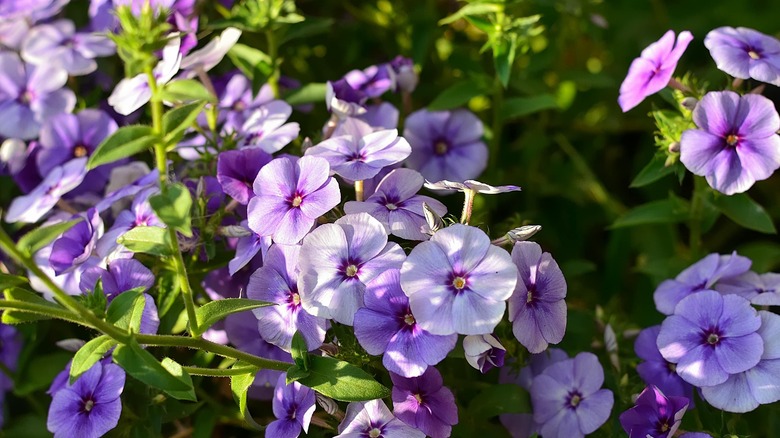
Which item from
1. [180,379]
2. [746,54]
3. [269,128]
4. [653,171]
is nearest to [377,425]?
[180,379]

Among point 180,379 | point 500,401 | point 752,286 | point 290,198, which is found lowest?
point 500,401

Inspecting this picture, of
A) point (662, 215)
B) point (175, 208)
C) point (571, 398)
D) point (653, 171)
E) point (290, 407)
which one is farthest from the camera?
point (662, 215)

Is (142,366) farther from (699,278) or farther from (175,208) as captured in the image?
(699,278)

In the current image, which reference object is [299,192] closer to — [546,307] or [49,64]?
[546,307]

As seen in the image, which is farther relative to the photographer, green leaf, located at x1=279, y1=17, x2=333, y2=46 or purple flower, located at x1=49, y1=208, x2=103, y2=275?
green leaf, located at x1=279, y1=17, x2=333, y2=46

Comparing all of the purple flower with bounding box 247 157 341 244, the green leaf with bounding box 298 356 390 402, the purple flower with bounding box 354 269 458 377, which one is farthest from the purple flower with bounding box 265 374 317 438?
the purple flower with bounding box 247 157 341 244

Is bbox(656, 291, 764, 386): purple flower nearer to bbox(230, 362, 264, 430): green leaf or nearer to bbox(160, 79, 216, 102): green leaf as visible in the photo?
bbox(230, 362, 264, 430): green leaf

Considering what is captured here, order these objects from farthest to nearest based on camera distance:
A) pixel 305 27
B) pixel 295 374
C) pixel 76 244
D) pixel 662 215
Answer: pixel 305 27 → pixel 662 215 → pixel 76 244 → pixel 295 374

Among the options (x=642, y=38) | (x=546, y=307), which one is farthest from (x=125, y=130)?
(x=642, y=38)
